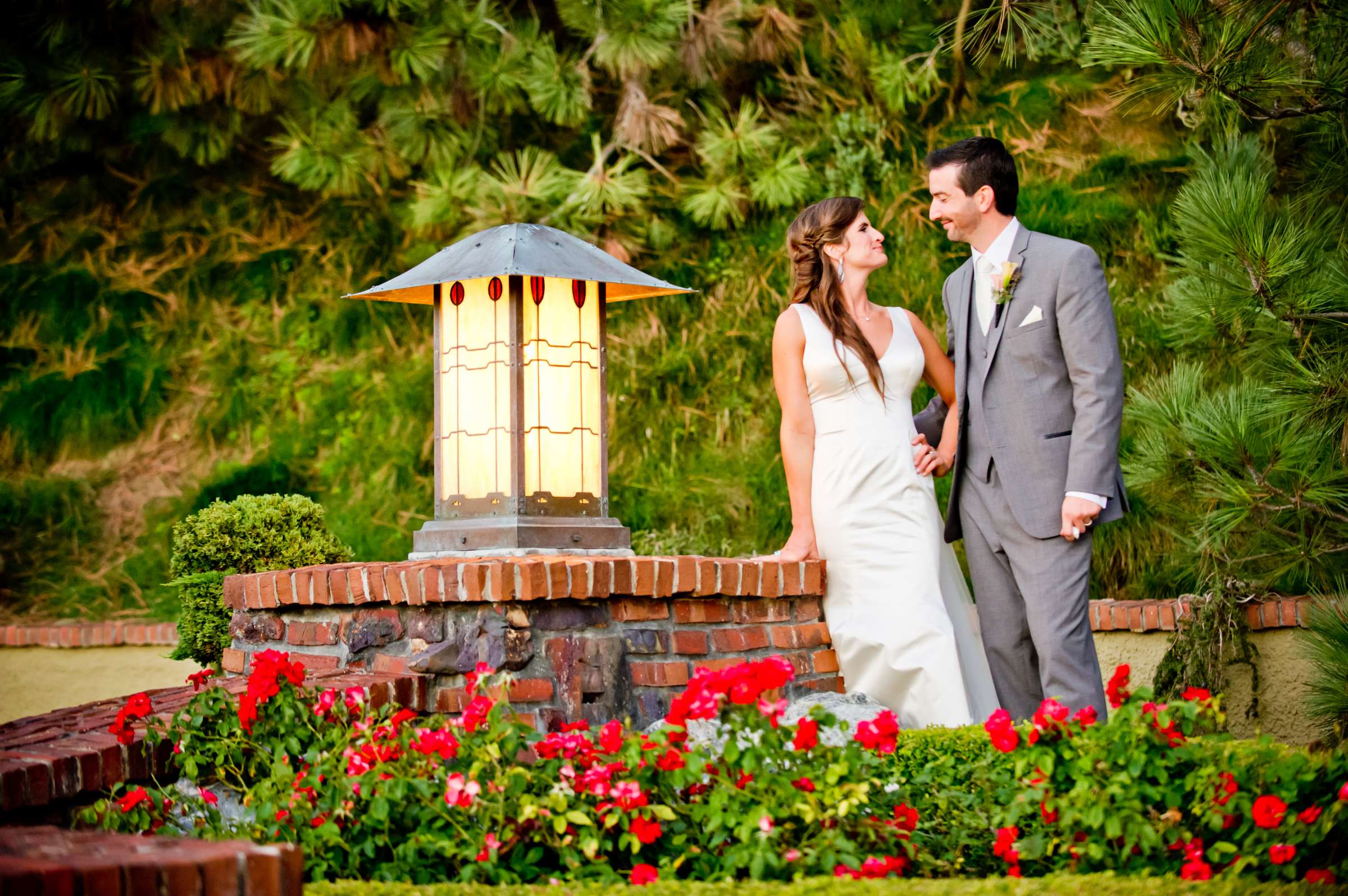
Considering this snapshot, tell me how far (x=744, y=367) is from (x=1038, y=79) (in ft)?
7.23

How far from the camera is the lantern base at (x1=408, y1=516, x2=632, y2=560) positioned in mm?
3549

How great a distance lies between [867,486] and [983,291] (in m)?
0.66

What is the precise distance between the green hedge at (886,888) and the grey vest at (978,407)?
170 centimetres

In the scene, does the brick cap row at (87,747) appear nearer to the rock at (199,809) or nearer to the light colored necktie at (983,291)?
the rock at (199,809)

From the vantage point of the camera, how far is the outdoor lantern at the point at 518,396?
3602 mm

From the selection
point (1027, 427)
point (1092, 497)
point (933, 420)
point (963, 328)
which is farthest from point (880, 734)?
point (933, 420)

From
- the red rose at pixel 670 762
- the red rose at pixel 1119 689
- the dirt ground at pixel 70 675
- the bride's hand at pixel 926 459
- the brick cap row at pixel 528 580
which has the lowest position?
the dirt ground at pixel 70 675

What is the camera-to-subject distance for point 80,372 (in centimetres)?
805

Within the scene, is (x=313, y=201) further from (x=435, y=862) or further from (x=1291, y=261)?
(x=435, y=862)

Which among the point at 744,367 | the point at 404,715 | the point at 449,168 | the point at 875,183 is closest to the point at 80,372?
the point at 449,168

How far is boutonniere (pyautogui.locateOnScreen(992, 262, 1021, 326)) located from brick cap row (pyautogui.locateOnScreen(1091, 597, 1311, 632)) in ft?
5.83


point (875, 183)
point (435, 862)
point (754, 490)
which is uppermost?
point (875, 183)

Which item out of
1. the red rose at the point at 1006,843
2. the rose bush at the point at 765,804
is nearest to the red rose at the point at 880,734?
the rose bush at the point at 765,804

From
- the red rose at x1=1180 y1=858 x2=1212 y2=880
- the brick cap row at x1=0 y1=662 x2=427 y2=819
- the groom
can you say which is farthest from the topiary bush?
the red rose at x1=1180 y1=858 x2=1212 y2=880
